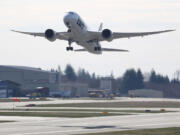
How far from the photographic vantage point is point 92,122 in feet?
185

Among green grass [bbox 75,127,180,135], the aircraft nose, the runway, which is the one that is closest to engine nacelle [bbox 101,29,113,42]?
the aircraft nose

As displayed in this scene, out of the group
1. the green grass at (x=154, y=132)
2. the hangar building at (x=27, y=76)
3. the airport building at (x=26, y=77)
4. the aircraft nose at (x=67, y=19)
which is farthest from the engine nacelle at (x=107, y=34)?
the hangar building at (x=27, y=76)

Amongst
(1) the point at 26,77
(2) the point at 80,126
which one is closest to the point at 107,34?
(2) the point at 80,126

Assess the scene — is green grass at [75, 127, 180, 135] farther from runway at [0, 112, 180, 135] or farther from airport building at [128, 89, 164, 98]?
airport building at [128, 89, 164, 98]

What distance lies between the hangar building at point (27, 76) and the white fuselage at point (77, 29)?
106 metres

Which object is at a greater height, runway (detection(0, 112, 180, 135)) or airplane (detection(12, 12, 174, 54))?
airplane (detection(12, 12, 174, 54))

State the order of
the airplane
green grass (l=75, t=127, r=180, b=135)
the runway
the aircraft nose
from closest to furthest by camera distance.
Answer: green grass (l=75, t=127, r=180, b=135) < the runway < the aircraft nose < the airplane

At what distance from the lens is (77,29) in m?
62.2

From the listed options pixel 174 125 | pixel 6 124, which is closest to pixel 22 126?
pixel 6 124

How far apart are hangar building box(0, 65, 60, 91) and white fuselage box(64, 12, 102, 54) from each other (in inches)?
4186

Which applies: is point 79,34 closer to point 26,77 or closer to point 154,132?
point 154,132

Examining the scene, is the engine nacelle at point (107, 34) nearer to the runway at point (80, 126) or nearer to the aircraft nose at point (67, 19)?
the aircraft nose at point (67, 19)

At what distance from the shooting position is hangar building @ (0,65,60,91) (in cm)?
17150

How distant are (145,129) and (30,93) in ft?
395
